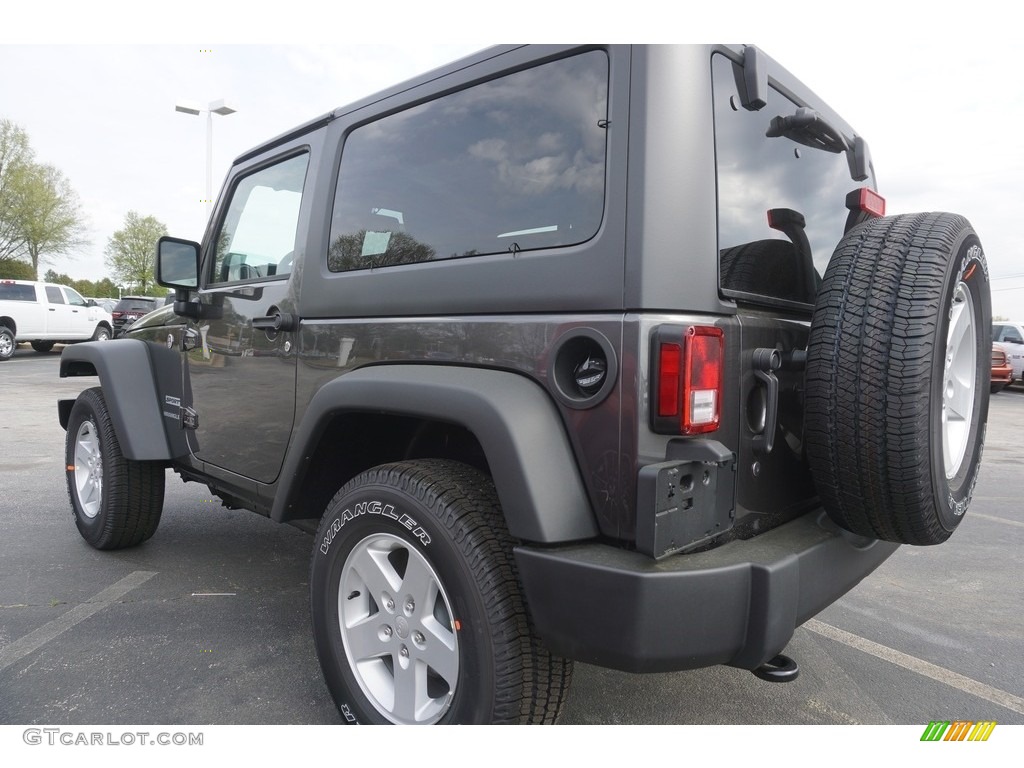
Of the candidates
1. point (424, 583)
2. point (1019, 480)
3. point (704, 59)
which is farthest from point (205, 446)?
point (1019, 480)

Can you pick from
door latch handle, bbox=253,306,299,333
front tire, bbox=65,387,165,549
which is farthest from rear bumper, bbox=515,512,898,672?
front tire, bbox=65,387,165,549

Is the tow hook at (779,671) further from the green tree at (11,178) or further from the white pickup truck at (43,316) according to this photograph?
the green tree at (11,178)

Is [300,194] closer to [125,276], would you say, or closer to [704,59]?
[704,59]

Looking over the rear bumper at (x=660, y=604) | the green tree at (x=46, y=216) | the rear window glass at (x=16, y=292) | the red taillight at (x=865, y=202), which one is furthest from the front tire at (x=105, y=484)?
the green tree at (x=46, y=216)

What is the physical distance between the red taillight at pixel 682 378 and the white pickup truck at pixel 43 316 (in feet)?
57.9

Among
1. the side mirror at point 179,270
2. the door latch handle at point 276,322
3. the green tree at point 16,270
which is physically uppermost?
the green tree at point 16,270

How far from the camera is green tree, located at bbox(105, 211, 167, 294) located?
4847cm

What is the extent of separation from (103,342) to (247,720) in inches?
89.9

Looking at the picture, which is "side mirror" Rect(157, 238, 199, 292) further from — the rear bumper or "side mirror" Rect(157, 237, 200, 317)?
the rear bumper

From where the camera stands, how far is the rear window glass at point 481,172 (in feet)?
5.86

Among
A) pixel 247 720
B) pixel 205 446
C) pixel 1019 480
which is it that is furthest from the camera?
pixel 1019 480

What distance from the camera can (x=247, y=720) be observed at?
2234 mm
